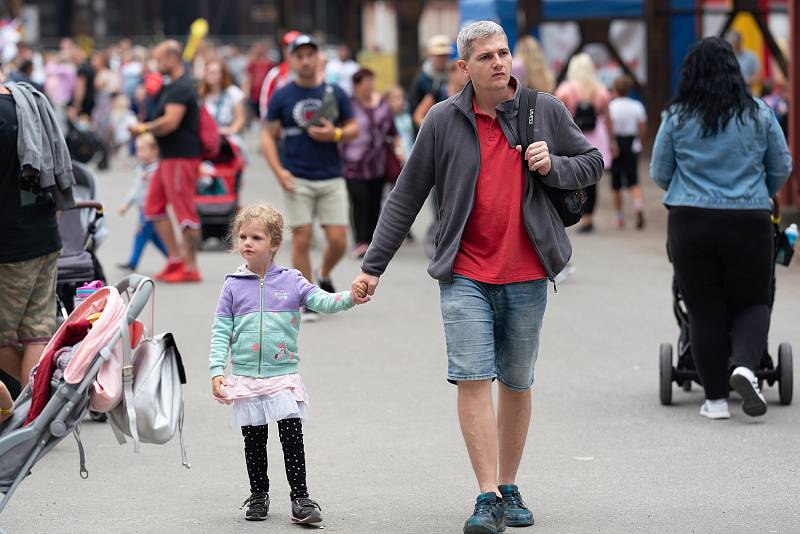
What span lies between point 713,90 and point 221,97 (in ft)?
33.1

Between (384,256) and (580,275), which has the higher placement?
(384,256)

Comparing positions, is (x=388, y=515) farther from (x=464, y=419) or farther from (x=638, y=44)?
(x=638, y=44)

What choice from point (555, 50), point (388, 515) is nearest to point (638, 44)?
point (555, 50)

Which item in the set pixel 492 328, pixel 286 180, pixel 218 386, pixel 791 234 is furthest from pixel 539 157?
pixel 286 180

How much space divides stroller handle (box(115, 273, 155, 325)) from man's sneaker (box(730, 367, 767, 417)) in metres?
3.10

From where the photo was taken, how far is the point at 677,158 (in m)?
7.81

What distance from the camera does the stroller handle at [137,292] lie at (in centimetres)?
562

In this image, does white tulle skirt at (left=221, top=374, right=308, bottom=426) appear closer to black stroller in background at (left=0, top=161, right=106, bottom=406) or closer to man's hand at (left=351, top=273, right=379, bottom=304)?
man's hand at (left=351, top=273, right=379, bottom=304)

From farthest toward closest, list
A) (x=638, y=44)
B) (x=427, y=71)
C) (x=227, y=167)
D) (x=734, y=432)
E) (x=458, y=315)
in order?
(x=638, y=44), (x=227, y=167), (x=427, y=71), (x=734, y=432), (x=458, y=315)

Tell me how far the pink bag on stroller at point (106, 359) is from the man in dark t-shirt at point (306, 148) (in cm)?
552

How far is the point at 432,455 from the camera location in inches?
281

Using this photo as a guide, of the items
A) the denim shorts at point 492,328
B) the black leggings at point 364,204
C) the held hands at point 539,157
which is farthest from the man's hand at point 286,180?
the held hands at point 539,157

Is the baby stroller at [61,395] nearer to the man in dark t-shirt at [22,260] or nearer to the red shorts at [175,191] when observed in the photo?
the man in dark t-shirt at [22,260]

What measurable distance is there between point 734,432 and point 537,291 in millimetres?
2147
